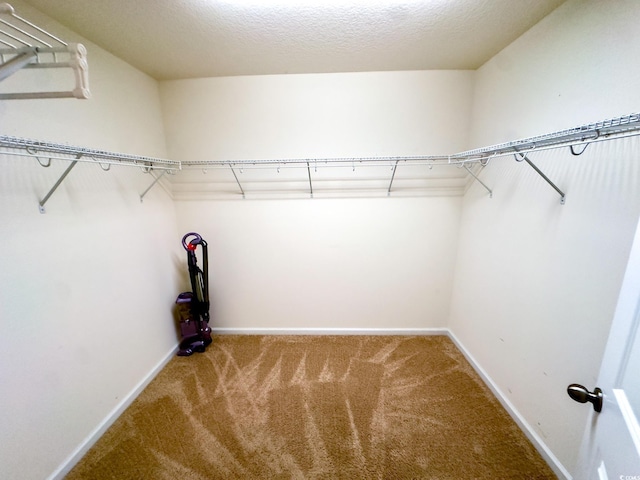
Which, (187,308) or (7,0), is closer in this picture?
(7,0)

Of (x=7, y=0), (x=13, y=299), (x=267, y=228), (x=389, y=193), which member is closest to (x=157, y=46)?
(x=7, y=0)

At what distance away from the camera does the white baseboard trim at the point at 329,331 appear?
2.53 metres

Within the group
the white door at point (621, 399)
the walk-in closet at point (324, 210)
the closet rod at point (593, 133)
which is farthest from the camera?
the walk-in closet at point (324, 210)

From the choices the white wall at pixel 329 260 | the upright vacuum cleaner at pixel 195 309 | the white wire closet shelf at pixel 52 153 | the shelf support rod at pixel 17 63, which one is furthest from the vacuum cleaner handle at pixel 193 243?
the shelf support rod at pixel 17 63

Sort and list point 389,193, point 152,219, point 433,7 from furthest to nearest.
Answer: point 389,193, point 152,219, point 433,7

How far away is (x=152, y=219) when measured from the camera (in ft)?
6.71

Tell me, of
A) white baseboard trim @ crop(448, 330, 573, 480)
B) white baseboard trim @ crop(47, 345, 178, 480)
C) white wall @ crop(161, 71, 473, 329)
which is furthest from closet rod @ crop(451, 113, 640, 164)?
white baseboard trim @ crop(47, 345, 178, 480)

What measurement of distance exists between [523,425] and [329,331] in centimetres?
158

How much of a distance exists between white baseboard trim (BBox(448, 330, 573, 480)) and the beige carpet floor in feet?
0.12

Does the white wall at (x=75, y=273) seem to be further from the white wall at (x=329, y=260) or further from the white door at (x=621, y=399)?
the white door at (x=621, y=399)

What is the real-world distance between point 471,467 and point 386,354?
3.13 ft

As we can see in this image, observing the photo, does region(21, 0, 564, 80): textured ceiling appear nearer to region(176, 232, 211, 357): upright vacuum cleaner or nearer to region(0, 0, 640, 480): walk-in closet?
region(0, 0, 640, 480): walk-in closet

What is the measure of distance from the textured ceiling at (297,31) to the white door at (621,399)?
4.77 feet

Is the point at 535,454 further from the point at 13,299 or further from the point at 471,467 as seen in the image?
the point at 13,299
